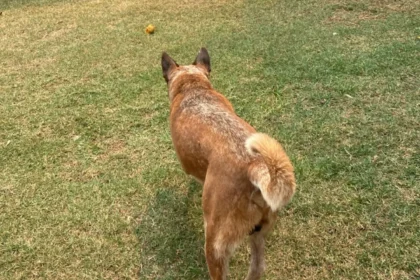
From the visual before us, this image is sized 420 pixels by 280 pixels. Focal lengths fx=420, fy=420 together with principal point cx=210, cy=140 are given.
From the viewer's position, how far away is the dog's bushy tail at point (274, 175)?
224 cm

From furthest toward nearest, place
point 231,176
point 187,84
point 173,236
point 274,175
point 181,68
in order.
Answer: point 181,68, point 187,84, point 173,236, point 231,176, point 274,175

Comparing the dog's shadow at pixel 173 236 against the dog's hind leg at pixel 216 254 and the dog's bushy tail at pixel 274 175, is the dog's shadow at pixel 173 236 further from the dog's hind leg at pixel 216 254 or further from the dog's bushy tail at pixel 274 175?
the dog's bushy tail at pixel 274 175

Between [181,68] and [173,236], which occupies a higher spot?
[181,68]

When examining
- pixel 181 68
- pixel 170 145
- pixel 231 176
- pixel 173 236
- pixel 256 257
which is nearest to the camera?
pixel 231 176

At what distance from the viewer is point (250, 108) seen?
4699 millimetres

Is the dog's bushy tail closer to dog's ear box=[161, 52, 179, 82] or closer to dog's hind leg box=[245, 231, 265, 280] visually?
dog's hind leg box=[245, 231, 265, 280]

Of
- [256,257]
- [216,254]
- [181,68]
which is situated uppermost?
[181,68]

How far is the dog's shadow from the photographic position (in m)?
3.18

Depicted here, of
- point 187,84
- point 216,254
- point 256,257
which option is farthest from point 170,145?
point 216,254

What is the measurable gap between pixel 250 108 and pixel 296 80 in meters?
0.79

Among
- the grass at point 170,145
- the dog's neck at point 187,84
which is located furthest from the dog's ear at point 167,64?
the grass at point 170,145

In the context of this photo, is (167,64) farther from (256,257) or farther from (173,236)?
(256,257)

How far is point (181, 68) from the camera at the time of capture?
387 cm

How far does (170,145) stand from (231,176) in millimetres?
1915
